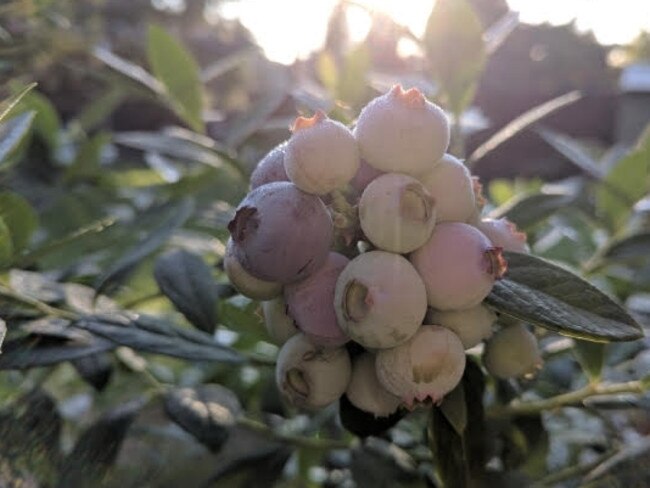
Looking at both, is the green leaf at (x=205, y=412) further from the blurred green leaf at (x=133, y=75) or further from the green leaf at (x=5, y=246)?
the blurred green leaf at (x=133, y=75)

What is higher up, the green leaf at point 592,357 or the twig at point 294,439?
the green leaf at point 592,357

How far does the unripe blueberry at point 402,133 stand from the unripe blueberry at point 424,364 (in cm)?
8

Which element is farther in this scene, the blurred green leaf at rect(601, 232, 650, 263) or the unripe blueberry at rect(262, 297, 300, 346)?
the blurred green leaf at rect(601, 232, 650, 263)

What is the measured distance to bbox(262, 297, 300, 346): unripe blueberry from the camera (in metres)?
0.45

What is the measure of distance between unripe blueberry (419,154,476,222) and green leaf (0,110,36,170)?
233 mm

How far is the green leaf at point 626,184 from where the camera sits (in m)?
0.86

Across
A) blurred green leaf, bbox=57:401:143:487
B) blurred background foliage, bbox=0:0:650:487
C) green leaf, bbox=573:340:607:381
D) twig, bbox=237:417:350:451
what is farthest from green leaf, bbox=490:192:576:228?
blurred green leaf, bbox=57:401:143:487

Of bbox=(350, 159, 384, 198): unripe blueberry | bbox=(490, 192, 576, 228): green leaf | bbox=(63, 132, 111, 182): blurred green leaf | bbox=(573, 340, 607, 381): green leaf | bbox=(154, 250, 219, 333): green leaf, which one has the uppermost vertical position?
bbox=(350, 159, 384, 198): unripe blueberry

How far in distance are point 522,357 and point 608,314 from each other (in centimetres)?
6

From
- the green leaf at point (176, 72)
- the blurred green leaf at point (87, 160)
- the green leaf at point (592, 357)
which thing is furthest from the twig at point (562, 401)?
the blurred green leaf at point (87, 160)

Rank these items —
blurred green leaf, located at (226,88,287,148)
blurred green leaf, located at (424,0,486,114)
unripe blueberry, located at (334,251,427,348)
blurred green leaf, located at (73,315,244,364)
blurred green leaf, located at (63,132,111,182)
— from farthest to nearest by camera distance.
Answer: blurred green leaf, located at (63,132,111,182) < blurred green leaf, located at (226,88,287,148) < blurred green leaf, located at (424,0,486,114) < blurred green leaf, located at (73,315,244,364) < unripe blueberry, located at (334,251,427,348)

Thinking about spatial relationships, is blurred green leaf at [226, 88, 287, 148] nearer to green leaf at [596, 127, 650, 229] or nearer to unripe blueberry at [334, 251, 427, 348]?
green leaf at [596, 127, 650, 229]

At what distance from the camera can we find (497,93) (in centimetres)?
537

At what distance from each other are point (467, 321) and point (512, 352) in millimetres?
59
